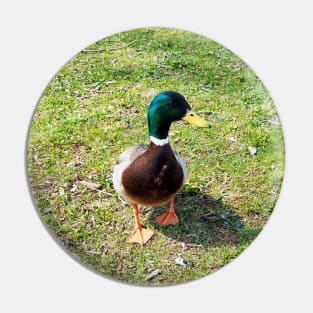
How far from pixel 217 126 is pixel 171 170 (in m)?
0.88

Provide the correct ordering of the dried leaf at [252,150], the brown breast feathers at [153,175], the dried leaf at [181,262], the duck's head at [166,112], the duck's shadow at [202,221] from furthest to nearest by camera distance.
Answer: the dried leaf at [252,150]
the duck's shadow at [202,221]
the dried leaf at [181,262]
the brown breast feathers at [153,175]
the duck's head at [166,112]

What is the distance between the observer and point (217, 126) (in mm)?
4020

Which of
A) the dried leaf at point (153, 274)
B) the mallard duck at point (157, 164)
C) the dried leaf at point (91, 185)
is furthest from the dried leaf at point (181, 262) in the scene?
the dried leaf at point (91, 185)

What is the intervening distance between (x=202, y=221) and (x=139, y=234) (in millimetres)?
419

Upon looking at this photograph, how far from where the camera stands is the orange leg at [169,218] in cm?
358

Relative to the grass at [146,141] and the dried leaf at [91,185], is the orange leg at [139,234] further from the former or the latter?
the dried leaf at [91,185]

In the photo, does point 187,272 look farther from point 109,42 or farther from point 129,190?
point 109,42

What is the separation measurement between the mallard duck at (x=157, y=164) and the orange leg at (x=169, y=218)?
0.67ft

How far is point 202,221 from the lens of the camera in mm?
3592

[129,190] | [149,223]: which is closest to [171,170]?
[129,190]

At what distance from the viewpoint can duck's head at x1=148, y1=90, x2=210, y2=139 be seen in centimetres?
314

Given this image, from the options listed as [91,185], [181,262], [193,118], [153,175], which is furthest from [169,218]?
[193,118]

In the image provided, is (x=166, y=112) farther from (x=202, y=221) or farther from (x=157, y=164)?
(x=202, y=221)

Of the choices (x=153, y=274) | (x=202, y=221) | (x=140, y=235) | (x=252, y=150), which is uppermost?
(x=252, y=150)
